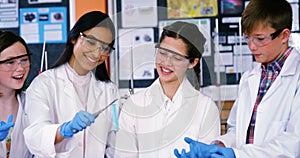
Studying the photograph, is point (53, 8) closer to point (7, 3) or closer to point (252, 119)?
point (7, 3)

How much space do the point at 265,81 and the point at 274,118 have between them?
0.44 feet

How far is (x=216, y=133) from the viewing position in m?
1.38

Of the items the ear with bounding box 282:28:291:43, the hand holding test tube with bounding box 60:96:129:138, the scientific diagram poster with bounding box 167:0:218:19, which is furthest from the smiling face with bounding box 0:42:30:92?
the scientific diagram poster with bounding box 167:0:218:19

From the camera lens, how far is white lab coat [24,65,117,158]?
138 centimetres

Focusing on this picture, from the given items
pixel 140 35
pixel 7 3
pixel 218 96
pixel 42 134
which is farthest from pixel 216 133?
pixel 7 3

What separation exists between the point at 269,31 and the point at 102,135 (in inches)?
23.8

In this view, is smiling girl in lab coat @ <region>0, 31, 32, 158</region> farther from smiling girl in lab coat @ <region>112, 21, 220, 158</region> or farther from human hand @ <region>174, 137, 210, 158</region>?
human hand @ <region>174, 137, 210, 158</region>

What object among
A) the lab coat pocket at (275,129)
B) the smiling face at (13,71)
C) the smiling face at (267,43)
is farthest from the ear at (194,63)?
the smiling face at (13,71)

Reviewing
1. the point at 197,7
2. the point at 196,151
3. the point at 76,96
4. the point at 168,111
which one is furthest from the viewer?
the point at 197,7

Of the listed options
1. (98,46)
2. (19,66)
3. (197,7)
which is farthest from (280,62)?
(197,7)

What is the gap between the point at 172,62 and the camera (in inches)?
49.9

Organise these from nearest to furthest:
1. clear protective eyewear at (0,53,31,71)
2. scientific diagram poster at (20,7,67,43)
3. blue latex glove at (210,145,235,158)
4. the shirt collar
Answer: blue latex glove at (210,145,235,158) → the shirt collar → clear protective eyewear at (0,53,31,71) → scientific diagram poster at (20,7,67,43)

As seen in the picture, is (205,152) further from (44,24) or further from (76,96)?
(44,24)

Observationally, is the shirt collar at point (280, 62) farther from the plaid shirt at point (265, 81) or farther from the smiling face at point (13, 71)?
the smiling face at point (13, 71)
